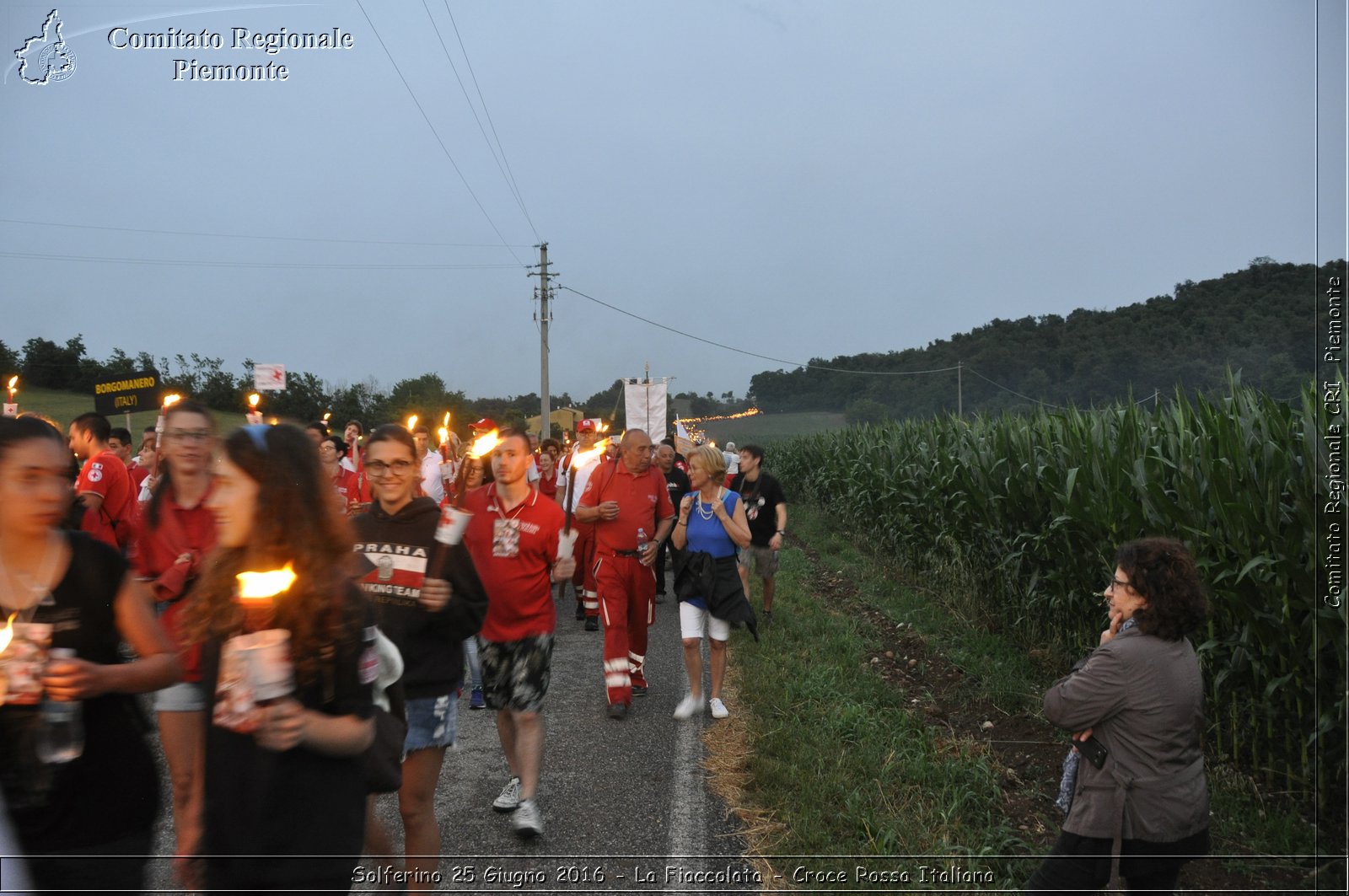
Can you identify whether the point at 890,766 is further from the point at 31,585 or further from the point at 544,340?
the point at 544,340

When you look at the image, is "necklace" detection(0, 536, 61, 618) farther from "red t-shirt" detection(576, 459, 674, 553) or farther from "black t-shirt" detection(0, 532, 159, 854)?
"red t-shirt" detection(576, 459, 674, 553)

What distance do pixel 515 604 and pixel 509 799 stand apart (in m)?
1.10

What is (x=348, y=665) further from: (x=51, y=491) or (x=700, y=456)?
(x=700, y=456)

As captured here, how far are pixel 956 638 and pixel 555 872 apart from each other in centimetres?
580

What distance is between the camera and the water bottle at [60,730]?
2213mm

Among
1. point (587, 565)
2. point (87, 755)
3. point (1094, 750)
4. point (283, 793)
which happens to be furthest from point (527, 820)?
point (587, 565)

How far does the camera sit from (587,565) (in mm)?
10086

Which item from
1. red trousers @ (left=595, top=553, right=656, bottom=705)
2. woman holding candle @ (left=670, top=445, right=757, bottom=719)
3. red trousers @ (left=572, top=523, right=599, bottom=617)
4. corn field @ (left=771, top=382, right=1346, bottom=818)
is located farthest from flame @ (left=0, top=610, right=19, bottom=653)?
red trousers @ (left=572, top=523, right=599, bottom=617)

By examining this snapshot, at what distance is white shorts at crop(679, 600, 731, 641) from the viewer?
6449mm

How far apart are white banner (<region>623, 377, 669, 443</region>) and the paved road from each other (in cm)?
1348

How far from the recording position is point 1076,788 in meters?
3.25

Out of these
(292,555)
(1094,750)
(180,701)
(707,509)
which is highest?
(292,555)

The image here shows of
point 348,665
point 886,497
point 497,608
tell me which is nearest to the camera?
point 348,665

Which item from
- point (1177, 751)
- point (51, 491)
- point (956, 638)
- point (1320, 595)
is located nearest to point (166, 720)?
point (51, 491)
